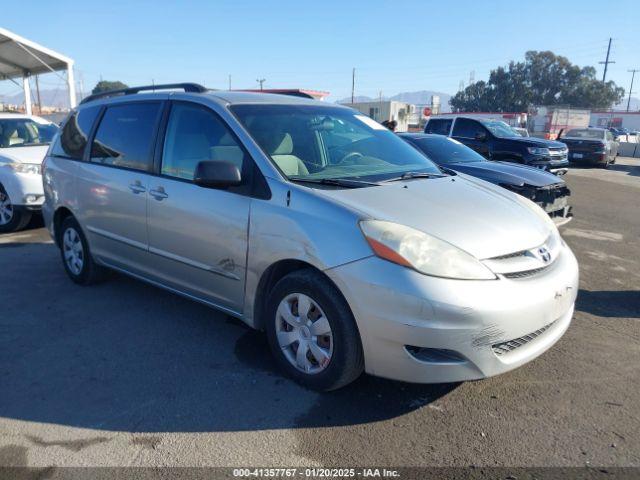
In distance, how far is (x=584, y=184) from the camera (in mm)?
14711

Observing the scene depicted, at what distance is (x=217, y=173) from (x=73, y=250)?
2.65 m

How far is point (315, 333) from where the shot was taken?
3.03m

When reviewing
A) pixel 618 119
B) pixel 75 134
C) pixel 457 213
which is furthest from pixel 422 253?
pixel 618 119

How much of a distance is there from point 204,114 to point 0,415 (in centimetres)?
233

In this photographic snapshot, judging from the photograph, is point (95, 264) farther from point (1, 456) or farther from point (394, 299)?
point (394, 299)

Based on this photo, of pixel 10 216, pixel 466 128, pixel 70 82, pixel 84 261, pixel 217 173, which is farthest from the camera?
pixel 70 82

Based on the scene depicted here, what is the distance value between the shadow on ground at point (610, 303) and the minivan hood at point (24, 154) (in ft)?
23.9

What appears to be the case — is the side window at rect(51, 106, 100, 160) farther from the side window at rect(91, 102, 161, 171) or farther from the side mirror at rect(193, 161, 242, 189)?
the side mirror at rect(193, 161, 242, 189)

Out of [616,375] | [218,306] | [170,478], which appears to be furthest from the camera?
[218,306]

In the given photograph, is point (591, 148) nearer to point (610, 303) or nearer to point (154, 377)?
point (610, 303)

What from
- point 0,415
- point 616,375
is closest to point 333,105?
point 616,375

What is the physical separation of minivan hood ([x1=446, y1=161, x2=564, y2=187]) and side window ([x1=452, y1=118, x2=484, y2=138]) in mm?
5543

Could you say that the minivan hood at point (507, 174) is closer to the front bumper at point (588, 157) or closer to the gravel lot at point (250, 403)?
the gravel lot at point (250, 403)

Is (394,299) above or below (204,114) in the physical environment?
below
